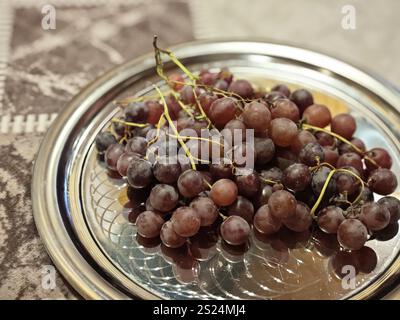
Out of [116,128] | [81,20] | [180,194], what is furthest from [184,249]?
[81,20]

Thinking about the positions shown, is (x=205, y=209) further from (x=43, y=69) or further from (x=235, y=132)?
(x=43, y=69)

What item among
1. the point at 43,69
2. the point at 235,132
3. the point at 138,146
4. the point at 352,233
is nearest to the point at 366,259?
the point at 352,233

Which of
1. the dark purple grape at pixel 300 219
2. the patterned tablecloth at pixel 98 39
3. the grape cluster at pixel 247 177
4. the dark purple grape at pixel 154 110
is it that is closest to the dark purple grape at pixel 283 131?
the grape cluster at pixel 247 177

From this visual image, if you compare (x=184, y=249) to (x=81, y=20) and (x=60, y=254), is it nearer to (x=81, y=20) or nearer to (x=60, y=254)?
(x=60, y=254)

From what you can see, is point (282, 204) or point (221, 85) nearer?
point (282, 204)

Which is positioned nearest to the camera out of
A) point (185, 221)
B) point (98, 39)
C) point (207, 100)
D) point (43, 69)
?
point (185, 221)

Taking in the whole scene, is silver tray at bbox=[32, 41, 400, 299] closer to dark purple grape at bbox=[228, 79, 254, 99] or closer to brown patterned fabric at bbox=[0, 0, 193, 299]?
brown patterned fabric at bbox=[0, 0, 193, 299]
